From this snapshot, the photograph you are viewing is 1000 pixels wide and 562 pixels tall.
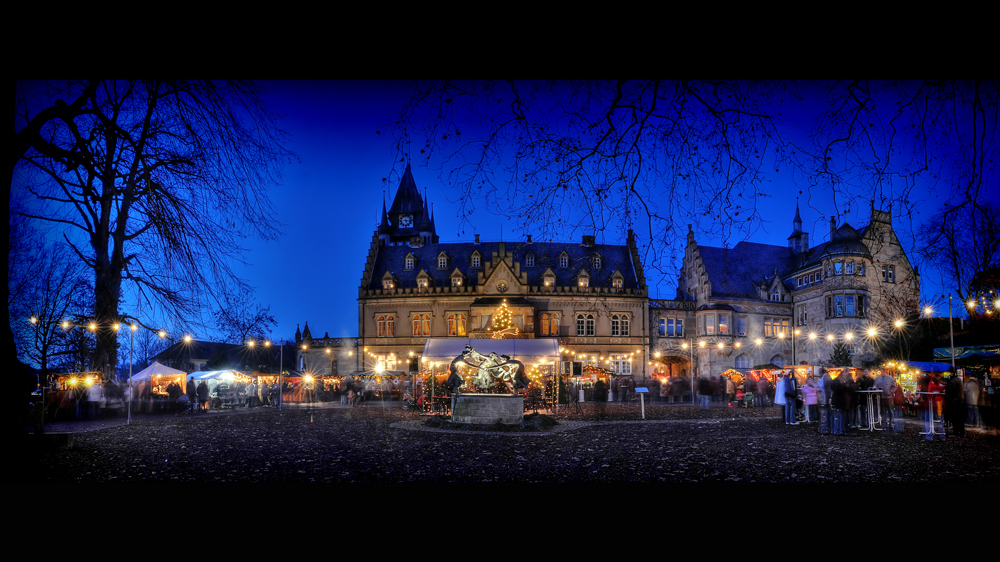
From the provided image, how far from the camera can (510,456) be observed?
8742mm

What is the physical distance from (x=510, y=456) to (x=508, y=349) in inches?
497

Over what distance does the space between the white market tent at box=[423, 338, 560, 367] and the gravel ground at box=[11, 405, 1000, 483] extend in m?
7.17

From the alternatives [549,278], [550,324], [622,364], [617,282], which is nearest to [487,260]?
[549,278]

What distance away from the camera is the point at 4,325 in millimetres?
4570

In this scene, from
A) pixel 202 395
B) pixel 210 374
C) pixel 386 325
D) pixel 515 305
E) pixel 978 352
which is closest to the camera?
pixel 978 352

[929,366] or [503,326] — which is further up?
[503,326]

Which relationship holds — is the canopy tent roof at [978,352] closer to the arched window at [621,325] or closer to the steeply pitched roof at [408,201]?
A: the arched window at [621,325]

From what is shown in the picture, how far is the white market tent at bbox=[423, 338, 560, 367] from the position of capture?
69.7 ft

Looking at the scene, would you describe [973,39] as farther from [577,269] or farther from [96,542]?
[577,269]

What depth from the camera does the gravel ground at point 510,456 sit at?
21.8 ft

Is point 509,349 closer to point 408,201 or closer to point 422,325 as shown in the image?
point 422,325

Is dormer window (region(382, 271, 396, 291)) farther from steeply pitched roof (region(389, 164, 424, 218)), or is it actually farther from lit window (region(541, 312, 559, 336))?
steeply pitched roof (region(389, 164, 424, 218))

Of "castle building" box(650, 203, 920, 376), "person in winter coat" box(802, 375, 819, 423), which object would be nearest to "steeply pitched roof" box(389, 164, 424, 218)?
"castle building" box(650, 203, 920, 376)

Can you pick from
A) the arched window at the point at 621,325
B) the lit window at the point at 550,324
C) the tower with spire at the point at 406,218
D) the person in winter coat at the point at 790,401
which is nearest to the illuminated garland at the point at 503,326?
the lit window at the point at 550,324
